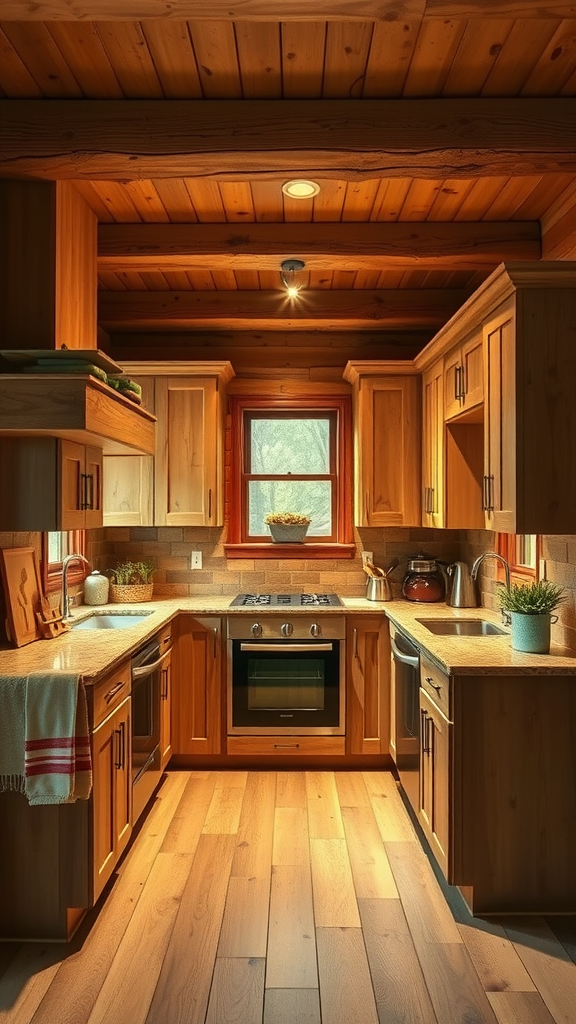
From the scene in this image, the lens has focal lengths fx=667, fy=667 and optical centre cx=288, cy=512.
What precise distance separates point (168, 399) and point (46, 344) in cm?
157

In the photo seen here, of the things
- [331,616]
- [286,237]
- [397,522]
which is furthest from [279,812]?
[286,237]

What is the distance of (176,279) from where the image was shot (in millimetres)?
3861

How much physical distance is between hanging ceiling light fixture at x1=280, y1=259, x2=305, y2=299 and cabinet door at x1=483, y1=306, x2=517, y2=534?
1.09 meters

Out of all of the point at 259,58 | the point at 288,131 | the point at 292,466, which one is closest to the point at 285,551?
the point at 292,466

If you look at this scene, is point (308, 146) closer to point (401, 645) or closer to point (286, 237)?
point (286, 237)

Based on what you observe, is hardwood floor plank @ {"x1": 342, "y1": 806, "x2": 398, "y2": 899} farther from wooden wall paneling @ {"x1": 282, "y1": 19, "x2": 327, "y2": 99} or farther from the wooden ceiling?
wooden wall paneling @ {"x1": 282, "y1": 19, "x2": 327, "y2": 99}

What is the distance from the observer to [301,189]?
2.82 m

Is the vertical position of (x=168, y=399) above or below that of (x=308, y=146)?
below

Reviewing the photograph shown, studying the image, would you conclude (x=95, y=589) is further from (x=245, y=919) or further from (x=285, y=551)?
(x=245, y=919)

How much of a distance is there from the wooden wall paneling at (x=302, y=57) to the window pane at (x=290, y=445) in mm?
2432

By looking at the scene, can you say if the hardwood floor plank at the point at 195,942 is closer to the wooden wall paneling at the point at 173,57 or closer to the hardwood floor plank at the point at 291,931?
the hardwood floor plank at the point at 291,931

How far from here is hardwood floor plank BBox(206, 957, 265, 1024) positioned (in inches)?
74.6

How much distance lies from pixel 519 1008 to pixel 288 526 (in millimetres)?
2827

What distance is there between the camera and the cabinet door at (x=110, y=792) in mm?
2348
